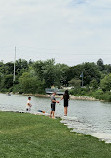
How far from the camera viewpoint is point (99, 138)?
1200 cm

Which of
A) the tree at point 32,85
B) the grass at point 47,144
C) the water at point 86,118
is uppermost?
the tree at point 32,85

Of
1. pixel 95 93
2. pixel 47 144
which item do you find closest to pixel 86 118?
pixel 47 144

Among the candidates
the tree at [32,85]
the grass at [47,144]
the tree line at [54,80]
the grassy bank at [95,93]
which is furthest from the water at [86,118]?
the tree at [32,85]

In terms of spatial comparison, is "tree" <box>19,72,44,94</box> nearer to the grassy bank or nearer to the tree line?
the tree line

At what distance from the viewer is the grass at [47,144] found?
8.44 m

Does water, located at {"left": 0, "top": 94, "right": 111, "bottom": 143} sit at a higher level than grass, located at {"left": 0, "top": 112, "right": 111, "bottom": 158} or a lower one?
lower

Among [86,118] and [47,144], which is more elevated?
[47,144]

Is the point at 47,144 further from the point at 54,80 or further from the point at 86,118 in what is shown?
the point at 54,80

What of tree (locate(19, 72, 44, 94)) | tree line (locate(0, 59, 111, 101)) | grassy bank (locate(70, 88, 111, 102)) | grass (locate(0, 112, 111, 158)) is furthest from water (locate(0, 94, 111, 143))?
tree (locate(19, 72, 44, 94))

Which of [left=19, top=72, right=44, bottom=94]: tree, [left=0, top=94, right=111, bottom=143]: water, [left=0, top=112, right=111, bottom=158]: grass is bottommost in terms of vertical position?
[left=0, top=94, right=111, bottom=143]: water

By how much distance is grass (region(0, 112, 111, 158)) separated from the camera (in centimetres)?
844

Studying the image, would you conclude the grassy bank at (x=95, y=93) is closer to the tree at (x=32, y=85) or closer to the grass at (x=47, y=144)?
the tree at (x=32, y=85)

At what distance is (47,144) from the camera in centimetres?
984

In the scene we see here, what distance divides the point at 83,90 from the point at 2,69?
59479 mm
